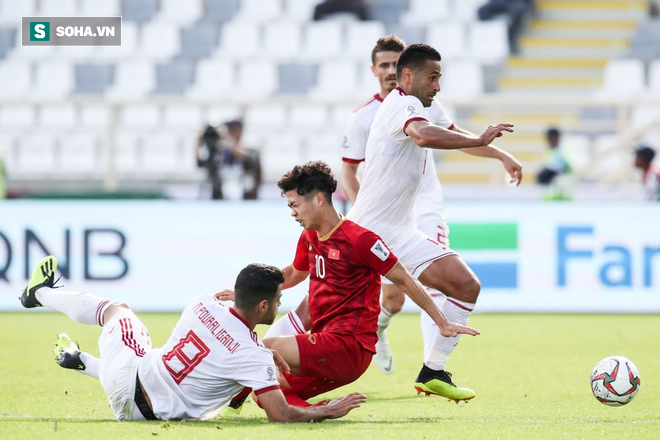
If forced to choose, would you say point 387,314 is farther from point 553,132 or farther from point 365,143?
point 553,132

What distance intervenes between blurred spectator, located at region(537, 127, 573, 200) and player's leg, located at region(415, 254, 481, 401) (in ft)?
30.1

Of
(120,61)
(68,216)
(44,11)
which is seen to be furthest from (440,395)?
(44,11)

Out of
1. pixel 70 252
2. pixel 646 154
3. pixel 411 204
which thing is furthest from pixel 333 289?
pixel 646 154

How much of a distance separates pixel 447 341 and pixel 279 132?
10.7 metres

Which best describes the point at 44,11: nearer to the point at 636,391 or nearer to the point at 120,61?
the point at 120,61

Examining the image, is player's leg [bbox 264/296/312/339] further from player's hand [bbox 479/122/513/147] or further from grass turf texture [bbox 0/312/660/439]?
player's hand [bbox 479/122/513/147]

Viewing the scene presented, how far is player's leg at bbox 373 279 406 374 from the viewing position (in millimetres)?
7598

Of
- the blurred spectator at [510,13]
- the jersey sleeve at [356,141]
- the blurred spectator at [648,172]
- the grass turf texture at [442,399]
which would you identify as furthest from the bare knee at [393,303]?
the blurred spectator at [510,13]

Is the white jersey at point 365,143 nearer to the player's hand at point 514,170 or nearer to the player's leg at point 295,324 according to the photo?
the player's hand at point 514,170

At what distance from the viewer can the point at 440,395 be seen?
21.1ft

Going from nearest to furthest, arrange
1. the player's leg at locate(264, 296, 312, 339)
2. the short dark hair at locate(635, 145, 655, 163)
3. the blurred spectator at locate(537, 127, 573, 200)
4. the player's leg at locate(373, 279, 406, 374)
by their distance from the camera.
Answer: the player's leg at locate(264, 296, 312, 339)
the player's leg at locate(373, 279, 406, 374)
the short dark hair at locate(635, 145, 655, 163)
the blurred spectator at locate(537, 127, 573, 200)

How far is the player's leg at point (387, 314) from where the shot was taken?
24.9 feet

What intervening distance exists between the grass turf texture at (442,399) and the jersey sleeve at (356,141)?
1642 millimetres

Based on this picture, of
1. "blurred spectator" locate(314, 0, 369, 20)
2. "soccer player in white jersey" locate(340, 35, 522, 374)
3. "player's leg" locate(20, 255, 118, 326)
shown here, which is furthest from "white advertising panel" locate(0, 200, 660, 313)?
"blurred spectator" locate(314, 0, 369, 20)
